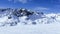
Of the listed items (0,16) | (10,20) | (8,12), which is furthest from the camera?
(0,16)

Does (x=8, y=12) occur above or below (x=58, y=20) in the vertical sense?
above

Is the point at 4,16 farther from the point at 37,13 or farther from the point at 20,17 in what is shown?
the point at 37,13

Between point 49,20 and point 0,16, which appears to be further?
point 0,16

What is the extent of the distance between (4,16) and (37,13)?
10265 millimetres

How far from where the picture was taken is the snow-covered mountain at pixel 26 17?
126ft

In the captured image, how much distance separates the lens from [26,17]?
42.3m

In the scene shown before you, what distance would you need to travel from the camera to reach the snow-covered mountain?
38.5 meters

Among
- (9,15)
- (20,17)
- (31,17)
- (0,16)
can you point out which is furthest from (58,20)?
(0,16)

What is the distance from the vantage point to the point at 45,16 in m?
43.6

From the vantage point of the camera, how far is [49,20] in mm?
39281

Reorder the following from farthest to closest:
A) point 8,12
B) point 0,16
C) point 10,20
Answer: point 0,16, point 8,12, point 10,20

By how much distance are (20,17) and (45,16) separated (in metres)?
7.89

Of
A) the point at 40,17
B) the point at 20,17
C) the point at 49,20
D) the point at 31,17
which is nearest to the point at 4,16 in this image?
the point at 20,17

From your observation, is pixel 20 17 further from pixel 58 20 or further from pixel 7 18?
pixel 58 20
